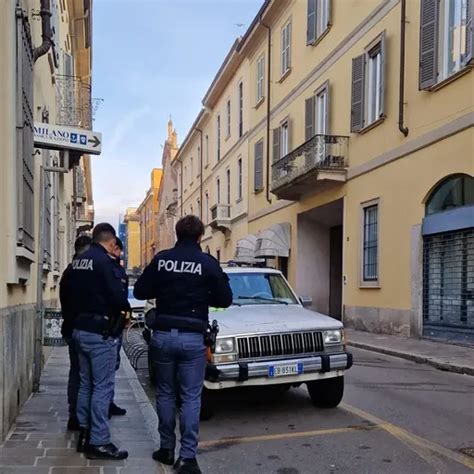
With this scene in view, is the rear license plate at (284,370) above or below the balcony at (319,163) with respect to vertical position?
below

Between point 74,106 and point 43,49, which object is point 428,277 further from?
point 43,49

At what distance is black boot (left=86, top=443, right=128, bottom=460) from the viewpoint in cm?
481

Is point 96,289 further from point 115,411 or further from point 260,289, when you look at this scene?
point 260,289

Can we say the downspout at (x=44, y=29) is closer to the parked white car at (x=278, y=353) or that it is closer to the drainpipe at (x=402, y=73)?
the parked white car at (x=278, y=353)

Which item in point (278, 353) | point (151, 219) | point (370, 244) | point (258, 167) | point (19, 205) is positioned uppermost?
point (258, 167)

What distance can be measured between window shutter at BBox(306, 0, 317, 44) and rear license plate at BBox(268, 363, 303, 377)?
55.8 ft

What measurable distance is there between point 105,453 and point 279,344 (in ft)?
7.50

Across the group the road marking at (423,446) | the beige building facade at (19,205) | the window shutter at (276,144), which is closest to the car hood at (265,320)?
the road marking at (423,446)

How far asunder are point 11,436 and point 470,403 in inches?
212

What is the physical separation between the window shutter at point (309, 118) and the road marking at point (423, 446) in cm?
1592

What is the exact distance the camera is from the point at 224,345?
6.22m

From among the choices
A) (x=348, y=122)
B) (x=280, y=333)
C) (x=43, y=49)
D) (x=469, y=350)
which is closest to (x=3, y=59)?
(x=43, y=49)

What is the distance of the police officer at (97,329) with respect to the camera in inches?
191

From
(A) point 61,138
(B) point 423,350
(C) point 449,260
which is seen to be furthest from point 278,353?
(C) point 449,260
